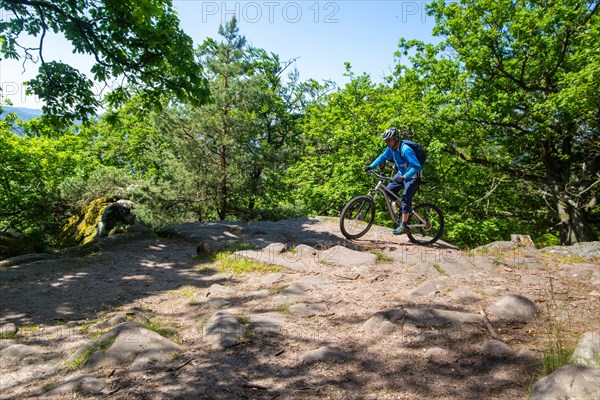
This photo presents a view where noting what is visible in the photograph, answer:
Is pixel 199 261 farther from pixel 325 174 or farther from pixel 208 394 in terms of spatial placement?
pixel 325 174

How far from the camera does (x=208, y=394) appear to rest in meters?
2.72

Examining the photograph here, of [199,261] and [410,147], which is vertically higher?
[410,147]

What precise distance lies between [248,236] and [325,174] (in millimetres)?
11519

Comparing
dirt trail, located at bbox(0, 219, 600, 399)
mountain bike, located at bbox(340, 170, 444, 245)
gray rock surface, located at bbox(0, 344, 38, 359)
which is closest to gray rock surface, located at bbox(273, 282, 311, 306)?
dirt trail, located at bbox(0, 219, 600, 399)

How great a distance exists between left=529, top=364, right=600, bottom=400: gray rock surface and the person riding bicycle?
16.9 ft

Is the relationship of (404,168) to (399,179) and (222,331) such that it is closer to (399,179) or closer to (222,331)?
(399,179)

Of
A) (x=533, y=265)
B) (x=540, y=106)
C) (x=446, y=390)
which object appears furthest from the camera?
(x=540, y=106)

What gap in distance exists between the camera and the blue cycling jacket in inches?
281

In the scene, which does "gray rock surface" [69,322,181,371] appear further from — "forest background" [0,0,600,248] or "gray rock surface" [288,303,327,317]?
"forest background" [0,0,600,248]

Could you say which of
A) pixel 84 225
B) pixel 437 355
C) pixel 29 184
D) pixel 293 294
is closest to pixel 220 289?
pixel 293 294

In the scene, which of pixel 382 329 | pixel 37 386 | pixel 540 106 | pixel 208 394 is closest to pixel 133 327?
pixel 37 386

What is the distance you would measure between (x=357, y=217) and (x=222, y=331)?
191 inches

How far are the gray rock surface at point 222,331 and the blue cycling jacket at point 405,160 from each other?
15.2 ft

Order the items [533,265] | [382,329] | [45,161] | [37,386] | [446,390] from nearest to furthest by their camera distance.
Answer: [446,390] → [37,386] → [382,329] → [533,265] → [45,161]
